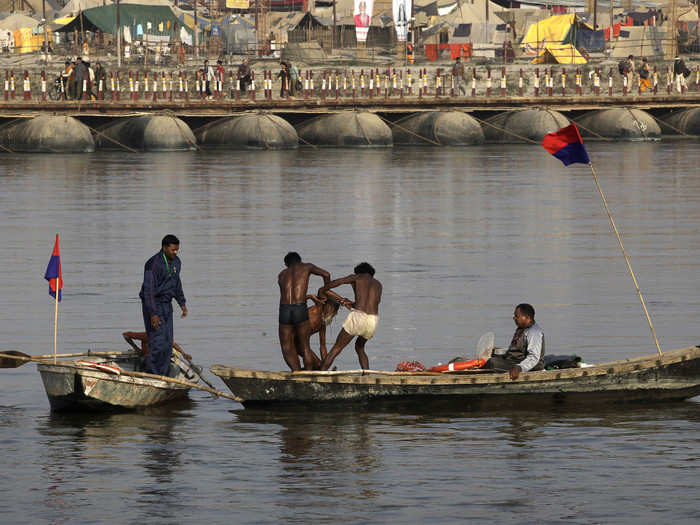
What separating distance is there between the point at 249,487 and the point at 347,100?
51.2 metres

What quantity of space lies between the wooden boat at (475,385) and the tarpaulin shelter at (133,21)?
74656 mm

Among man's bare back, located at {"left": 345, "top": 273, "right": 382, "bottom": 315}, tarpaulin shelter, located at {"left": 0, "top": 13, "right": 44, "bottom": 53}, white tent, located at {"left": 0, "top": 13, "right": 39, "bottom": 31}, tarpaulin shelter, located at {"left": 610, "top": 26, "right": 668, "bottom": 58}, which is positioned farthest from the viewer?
white tent, located at {"left": 0, "top": 13, "right": 39, "bottom": 31}

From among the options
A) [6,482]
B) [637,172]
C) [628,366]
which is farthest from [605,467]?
[637,172]

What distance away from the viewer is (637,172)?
51.8m

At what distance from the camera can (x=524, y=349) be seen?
16.8 m

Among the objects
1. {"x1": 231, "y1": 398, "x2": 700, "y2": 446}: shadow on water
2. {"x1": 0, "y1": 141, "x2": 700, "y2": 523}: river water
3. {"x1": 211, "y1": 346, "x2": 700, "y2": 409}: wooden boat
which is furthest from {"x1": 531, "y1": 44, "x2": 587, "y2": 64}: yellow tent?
{"x1": 231, "y1": 398, "x2": 700, "y2": 446}: shadow on water

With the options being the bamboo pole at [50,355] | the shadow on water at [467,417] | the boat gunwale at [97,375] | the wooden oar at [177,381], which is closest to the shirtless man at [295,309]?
the shadow on water at [467,417]

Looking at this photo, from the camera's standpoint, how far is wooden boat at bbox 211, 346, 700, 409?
16.6 meters

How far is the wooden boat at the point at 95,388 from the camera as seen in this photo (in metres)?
16.5

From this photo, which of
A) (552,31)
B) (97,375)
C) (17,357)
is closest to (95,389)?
(97,375)

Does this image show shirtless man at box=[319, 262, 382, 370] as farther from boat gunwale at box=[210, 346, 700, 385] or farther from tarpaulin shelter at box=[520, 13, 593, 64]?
tarpaulin shelter at box=[520, 13, 593, 64]

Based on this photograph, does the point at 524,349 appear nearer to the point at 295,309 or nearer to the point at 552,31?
the point at 295,309

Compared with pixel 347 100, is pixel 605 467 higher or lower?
lower

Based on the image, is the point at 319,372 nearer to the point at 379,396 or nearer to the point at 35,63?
the point at 379,396
